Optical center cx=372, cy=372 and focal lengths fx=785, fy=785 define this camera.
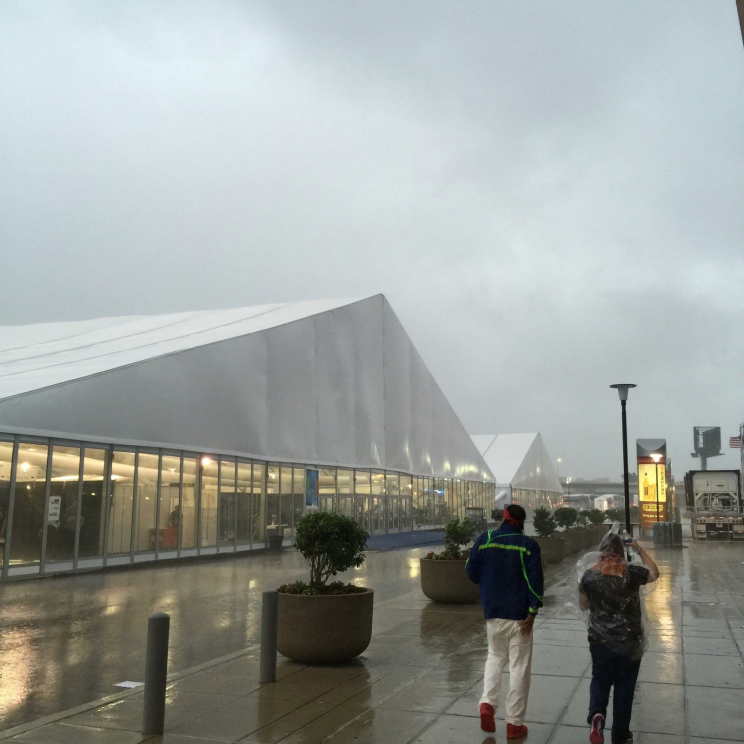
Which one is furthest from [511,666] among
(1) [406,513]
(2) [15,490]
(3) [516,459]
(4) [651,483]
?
(3) [516,459]

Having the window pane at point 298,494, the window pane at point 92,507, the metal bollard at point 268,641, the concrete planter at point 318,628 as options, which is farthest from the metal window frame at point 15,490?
the window pane at point 298,494

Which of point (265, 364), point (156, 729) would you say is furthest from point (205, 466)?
point (156, 729)

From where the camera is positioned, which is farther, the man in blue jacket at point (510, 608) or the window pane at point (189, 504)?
the window pane at point (189, 504)

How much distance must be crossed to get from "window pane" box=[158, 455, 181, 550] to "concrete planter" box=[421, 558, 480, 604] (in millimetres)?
12275

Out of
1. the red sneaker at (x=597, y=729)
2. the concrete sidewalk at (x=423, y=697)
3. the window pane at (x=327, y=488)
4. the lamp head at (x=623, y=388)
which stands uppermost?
the lamp head at (x=623, y=388)

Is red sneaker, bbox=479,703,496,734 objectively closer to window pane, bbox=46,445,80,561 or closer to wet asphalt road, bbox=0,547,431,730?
wet asphalt road, bbox=0,547,431,730

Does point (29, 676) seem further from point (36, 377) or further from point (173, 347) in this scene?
point (173, 347)

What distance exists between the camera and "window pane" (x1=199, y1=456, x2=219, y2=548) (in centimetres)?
2602

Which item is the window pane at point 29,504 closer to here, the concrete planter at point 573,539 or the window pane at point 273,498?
the window pane at point 273,498

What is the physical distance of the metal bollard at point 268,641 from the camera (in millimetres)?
7875

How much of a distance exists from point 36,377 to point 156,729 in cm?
1711

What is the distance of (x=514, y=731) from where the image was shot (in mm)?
6098

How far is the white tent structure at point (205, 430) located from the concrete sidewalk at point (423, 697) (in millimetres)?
11741

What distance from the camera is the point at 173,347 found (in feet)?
84.9
